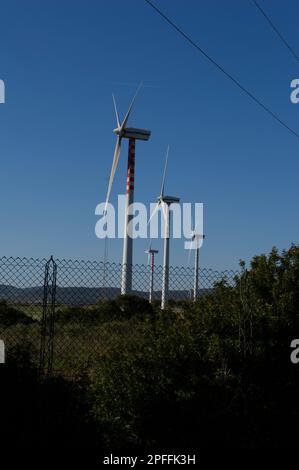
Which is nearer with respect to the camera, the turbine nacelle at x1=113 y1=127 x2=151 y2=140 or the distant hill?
the distant hill

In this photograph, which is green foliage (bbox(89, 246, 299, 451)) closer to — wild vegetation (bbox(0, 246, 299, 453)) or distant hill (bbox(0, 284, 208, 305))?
wild vegetation (bbox(0, 246, 299, 453))

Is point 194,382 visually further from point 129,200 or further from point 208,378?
point 129,200

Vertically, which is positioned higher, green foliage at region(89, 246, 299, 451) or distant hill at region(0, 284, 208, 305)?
distant hill at region(0, 284, 208, 305)

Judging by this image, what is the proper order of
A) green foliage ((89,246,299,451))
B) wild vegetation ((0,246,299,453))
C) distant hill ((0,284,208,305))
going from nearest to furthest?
wild vegetation ((0,246,299,453)), green foliage ((89,246,299,451)), distant hill ((0,284,208,305))

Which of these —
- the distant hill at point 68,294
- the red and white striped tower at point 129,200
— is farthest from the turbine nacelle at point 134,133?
the distant hill at point 68,294

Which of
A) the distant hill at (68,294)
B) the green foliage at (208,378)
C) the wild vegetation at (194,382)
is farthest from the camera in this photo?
the distant hill at (68,294)

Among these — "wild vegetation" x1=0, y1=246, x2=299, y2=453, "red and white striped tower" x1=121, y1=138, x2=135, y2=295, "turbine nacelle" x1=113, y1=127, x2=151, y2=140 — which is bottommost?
"wild vegetation" x1=0, y1=246, x2=299, y2=453

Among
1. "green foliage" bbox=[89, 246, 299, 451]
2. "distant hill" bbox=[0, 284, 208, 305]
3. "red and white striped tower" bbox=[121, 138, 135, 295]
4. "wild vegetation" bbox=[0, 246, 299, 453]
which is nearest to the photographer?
"wild vegetation" bbox=[0, 246, 299, 453]

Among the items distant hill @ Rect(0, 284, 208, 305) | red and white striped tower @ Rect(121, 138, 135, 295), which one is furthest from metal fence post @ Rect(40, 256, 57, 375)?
red and white striped tower @ Rect(121, 138, 135, 295)

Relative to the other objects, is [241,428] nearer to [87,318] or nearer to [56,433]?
[56,433]

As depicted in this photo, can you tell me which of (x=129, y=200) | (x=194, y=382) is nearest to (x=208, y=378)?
(x=194, y=382)

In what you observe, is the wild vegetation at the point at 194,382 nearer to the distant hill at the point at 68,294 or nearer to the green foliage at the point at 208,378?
the green foliage at the point at 208,378

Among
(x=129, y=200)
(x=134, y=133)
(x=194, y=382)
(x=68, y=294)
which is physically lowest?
(x=194, y=382)

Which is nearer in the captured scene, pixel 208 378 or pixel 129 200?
pixel 208 378
